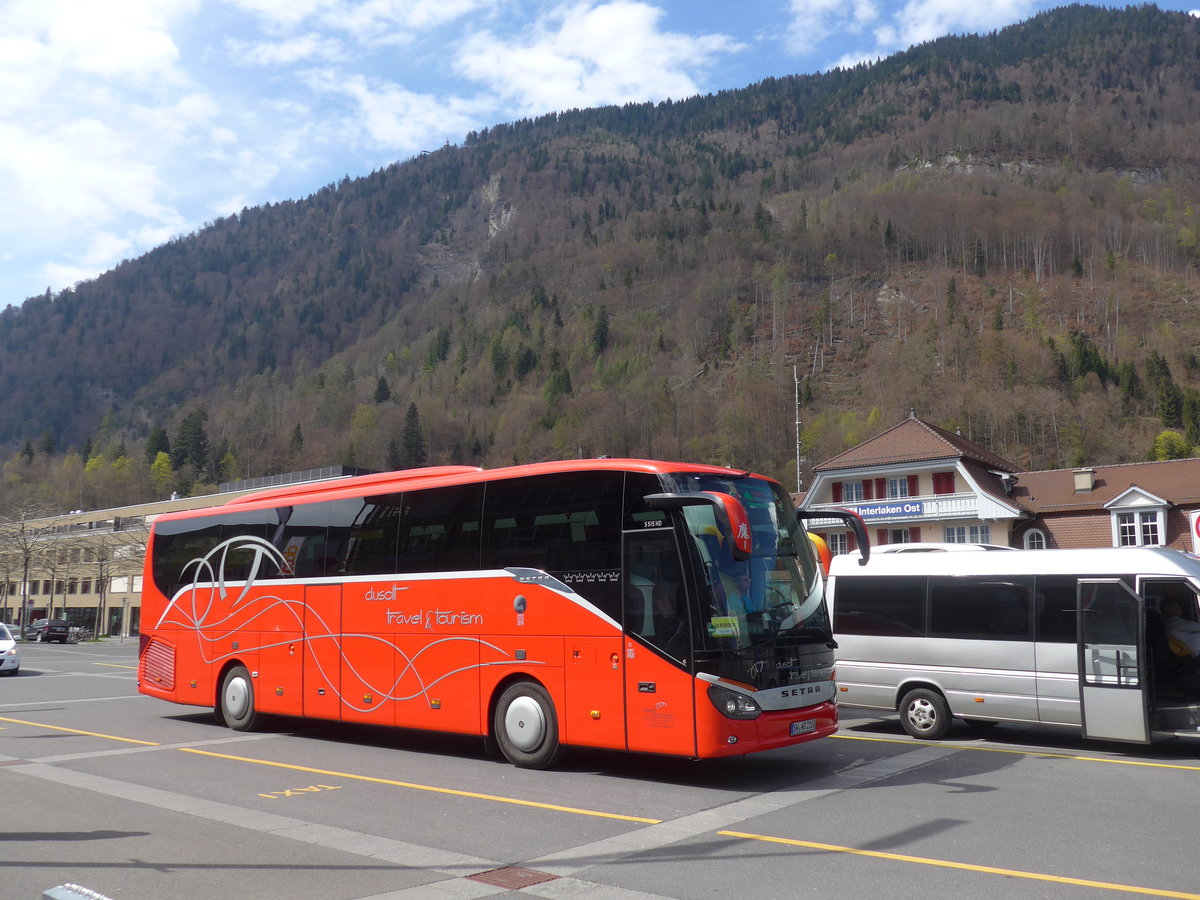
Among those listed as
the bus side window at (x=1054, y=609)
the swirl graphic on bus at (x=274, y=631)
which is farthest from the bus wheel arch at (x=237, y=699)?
the bus side window at (x=1054, y=609)

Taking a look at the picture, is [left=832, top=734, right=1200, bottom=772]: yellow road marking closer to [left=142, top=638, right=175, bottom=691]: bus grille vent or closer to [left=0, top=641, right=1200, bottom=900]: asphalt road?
[left=0, top=641, right=1200, bottom=900]: asphalt road

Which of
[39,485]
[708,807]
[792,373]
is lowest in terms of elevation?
[708,807]

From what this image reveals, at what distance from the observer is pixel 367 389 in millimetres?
160750

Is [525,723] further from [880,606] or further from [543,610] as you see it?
[880,606]

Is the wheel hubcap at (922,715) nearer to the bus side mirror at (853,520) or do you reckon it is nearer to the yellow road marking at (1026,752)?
the yellow road marking at (1026,752)

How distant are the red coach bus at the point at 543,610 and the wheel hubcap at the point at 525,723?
0.02m

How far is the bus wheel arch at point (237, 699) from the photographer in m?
15.4

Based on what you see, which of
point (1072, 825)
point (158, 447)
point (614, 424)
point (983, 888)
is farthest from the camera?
point (158, 447)

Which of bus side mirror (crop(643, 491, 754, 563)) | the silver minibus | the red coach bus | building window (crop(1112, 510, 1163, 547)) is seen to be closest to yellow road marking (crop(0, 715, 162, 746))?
the red coach bus

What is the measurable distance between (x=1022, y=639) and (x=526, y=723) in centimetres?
693

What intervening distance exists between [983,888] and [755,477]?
18.1 ft

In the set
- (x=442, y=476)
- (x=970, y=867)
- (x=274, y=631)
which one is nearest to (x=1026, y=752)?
(x=970, y=867)

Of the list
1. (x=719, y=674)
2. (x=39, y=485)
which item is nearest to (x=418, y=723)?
(x=719, y=674)

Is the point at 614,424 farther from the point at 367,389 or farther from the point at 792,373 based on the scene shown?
the point at 367,389
